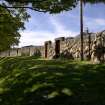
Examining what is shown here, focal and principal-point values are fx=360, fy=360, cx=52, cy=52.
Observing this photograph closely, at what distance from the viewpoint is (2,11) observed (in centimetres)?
2414

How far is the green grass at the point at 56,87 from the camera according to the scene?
12.7 metres

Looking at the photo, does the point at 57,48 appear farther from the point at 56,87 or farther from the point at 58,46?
the point at 56,87

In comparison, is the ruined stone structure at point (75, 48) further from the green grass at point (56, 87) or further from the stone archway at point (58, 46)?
the green grass at point (56, 87)

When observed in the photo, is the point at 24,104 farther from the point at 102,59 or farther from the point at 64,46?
the point at 64,46

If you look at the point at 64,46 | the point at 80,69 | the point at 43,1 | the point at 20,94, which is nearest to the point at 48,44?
the point at 64,46

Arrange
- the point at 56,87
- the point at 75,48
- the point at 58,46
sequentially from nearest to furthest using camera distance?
1. the point at 56,87
2. the point at 75,48
3. the point at 58,46

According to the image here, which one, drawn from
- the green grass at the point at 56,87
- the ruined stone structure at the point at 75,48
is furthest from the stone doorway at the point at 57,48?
the green grass at the point at 56,87

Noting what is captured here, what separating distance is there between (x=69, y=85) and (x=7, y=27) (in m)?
14.6

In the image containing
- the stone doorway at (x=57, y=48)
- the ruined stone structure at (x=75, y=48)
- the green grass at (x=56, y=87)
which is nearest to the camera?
the green grass at (x=56, y=87)

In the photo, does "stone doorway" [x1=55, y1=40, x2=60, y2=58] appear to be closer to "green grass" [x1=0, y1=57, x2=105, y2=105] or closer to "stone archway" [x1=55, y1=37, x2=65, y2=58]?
"stone archway" [x1=55, y1=37, x2=65, y2=58]

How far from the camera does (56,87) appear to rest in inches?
543

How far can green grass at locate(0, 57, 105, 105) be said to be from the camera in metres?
12.7

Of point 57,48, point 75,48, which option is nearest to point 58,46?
point 57,48

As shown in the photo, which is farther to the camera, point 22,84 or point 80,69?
point 80,69
